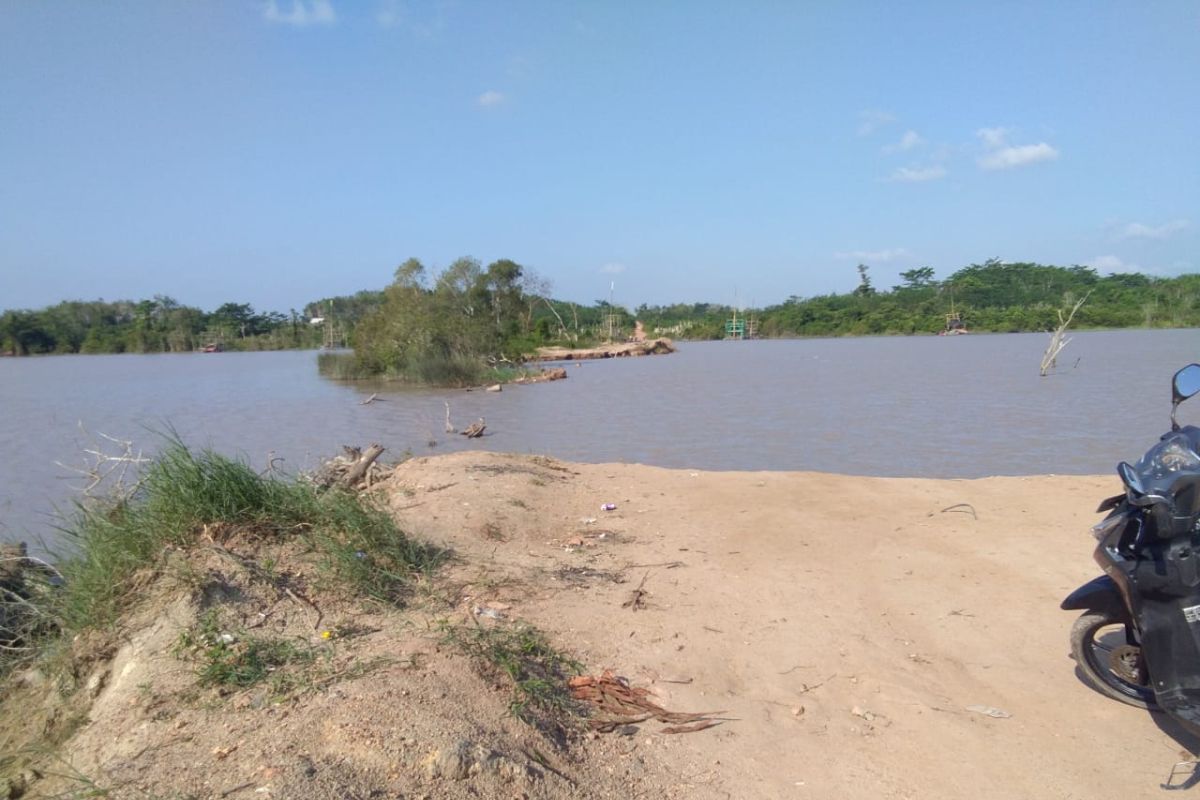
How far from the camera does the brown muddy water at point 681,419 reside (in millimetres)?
11250

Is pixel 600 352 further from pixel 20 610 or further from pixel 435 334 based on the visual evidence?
pixel 20 610

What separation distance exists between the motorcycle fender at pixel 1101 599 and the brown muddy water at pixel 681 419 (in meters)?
5.51

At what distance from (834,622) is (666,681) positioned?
4.23ft

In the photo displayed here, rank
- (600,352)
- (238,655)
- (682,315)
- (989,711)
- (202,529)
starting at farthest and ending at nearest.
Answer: (682,315)
(600,352)
(202,529)
(989,711)
(238,655)

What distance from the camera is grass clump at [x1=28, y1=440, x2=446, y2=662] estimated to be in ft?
11.9

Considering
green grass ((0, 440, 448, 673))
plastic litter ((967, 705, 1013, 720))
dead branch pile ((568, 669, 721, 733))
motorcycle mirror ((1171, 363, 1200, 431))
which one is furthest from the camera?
green grass ((0, 440, 448, 673))

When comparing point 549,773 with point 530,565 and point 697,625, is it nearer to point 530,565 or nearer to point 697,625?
point 697,625

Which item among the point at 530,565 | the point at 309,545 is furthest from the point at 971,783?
the point at 309,545

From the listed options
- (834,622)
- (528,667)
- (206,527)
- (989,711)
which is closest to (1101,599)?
(989,711)

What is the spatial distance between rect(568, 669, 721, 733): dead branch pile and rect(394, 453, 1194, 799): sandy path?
0.07 m

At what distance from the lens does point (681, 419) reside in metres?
16.6

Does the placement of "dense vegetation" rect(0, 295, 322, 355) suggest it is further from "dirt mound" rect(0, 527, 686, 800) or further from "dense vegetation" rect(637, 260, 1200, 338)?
"dirt mound" rect(0, 527, 686, 800)

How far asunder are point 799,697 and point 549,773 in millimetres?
1331

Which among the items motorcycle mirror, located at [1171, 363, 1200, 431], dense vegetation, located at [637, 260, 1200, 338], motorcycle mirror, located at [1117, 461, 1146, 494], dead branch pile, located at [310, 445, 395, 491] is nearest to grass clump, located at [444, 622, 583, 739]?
motorcycle mirror, located at [1117, 461, 1146, 494]
